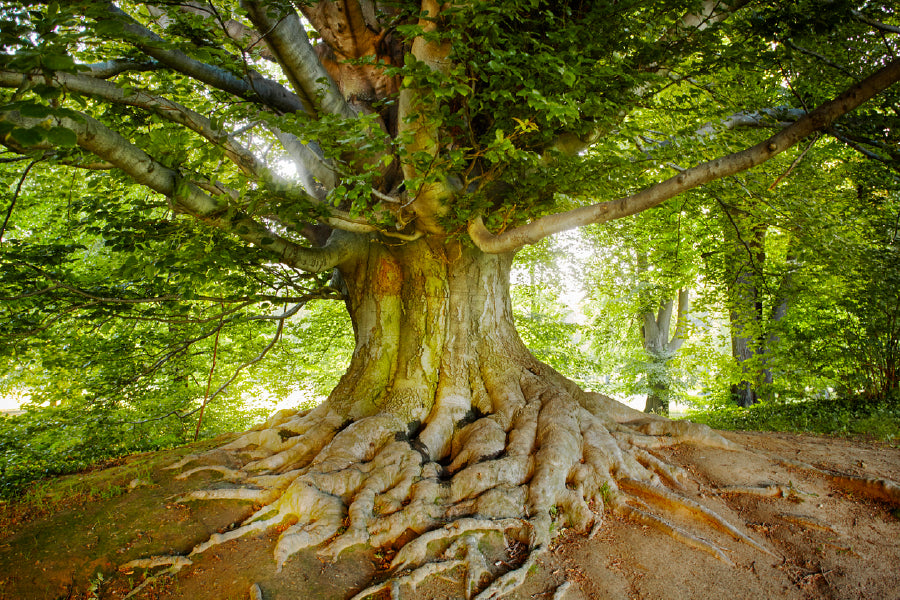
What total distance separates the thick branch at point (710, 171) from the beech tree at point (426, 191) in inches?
0.7

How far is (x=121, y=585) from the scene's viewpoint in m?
3.07

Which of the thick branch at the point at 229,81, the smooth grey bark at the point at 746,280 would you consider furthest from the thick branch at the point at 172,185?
the smooth grey bark at the point at 746,280

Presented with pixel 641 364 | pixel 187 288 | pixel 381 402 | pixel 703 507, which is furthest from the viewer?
pixel 641 364

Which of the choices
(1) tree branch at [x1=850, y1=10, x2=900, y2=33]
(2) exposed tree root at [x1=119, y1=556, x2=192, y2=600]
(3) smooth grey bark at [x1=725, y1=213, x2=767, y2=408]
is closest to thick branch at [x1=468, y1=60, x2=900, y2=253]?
(1) tree branch at [x1=850, y1=10, x2=900, y2=33]

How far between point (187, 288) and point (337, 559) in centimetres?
337

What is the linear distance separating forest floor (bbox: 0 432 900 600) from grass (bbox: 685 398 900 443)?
188cm

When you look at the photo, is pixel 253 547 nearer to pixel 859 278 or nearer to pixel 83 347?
pixel 83 347

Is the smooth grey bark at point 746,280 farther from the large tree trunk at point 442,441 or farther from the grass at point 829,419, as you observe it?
the large tree trunk at point 442,441

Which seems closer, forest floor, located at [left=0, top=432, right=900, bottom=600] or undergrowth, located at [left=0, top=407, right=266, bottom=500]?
forest floor, located at [left=0, top=432, right=900, bottom=600]

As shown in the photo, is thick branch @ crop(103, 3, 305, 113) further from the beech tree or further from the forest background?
the forest background

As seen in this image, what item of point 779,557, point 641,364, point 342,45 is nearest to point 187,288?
point 342,45

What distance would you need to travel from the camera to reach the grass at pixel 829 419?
18.8ft

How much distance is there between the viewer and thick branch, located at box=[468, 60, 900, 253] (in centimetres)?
283

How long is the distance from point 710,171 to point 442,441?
3549 mm
